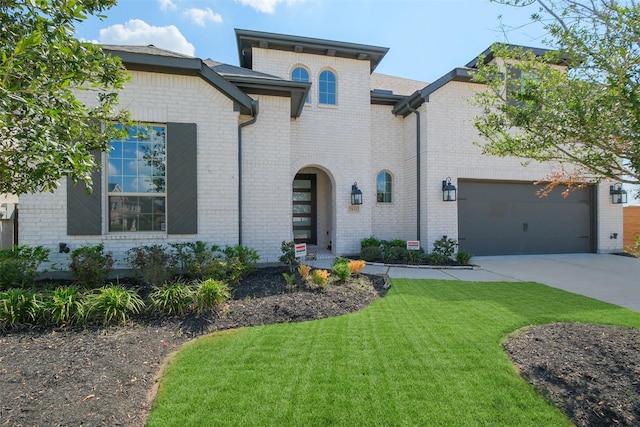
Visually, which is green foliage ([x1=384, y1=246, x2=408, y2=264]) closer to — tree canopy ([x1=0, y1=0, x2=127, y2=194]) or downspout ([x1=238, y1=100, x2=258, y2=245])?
downspout ([x1=238, y1=100, x2=258, y2=245])

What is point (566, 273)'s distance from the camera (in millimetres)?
7508

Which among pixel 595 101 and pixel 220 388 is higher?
pixel 595 101

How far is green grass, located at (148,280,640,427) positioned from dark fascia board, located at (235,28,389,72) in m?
8.39

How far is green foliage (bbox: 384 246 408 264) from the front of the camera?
8.62 m

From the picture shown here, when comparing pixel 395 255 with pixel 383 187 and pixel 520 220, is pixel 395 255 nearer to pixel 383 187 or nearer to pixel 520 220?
pixel 383 187

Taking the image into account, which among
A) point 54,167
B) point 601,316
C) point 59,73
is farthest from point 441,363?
point 59,73

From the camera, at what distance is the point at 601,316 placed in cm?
435

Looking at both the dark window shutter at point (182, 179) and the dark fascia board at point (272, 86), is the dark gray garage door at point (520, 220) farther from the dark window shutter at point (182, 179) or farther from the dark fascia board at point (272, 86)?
the dark window shutter at point (182, 179)

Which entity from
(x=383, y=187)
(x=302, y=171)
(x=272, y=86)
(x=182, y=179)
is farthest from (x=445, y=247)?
(x=182, y=179)

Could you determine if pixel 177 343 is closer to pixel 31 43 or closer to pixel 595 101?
pixel 31 43

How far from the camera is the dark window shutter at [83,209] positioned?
6367 mm

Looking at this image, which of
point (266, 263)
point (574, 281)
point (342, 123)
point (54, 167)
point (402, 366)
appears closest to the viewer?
point (54, 167)

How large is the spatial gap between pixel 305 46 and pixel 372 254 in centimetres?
670

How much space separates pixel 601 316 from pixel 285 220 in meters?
6.27
